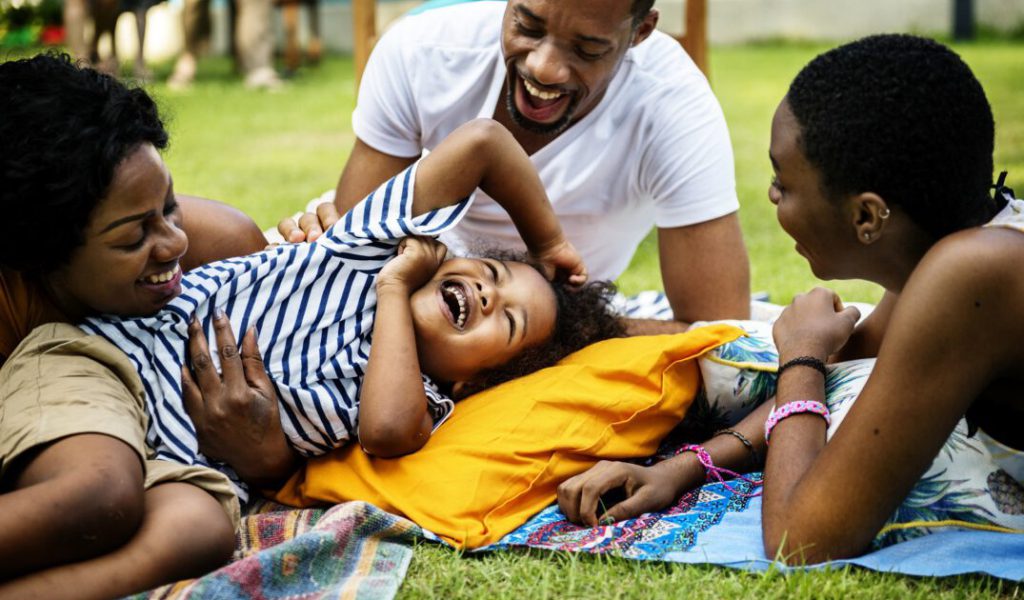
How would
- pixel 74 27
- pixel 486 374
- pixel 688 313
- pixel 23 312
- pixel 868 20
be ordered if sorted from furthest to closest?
pixel 868 20, pixel 74 27, pixel 688 313, pixel 486 374, pixel 23 312

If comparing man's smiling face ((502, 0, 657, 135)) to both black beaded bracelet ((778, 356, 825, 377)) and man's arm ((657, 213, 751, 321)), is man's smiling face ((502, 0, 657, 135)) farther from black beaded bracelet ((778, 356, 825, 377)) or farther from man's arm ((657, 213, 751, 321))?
black beaded bracelet ((778, 356, 825, 377))

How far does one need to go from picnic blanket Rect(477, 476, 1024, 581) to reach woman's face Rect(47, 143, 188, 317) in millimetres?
924

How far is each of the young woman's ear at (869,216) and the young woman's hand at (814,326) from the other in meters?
0.43

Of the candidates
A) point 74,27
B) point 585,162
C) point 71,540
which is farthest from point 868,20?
point 71,540

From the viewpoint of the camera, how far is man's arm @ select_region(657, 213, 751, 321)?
135 inches

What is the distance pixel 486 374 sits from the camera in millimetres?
2842

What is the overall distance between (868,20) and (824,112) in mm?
13228

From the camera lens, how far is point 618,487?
2594 millimetres

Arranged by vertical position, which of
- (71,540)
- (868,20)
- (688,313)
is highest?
(71,540)

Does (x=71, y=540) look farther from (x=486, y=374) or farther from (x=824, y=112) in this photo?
(x=824, y=112)

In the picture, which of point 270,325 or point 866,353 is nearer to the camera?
point 270,325

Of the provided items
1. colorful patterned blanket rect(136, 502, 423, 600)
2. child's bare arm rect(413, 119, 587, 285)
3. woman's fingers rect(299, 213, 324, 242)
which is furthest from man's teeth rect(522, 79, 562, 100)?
colorful patterned blanket rect(136, 502, 423, 600)

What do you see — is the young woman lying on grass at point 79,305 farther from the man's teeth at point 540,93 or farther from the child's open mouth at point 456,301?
the man's teeth at point 540,93

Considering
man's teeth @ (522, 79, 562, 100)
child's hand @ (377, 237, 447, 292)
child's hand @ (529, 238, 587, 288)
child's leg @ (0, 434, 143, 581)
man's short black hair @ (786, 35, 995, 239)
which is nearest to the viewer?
child's leg @ (0, 434, 143, 581)
